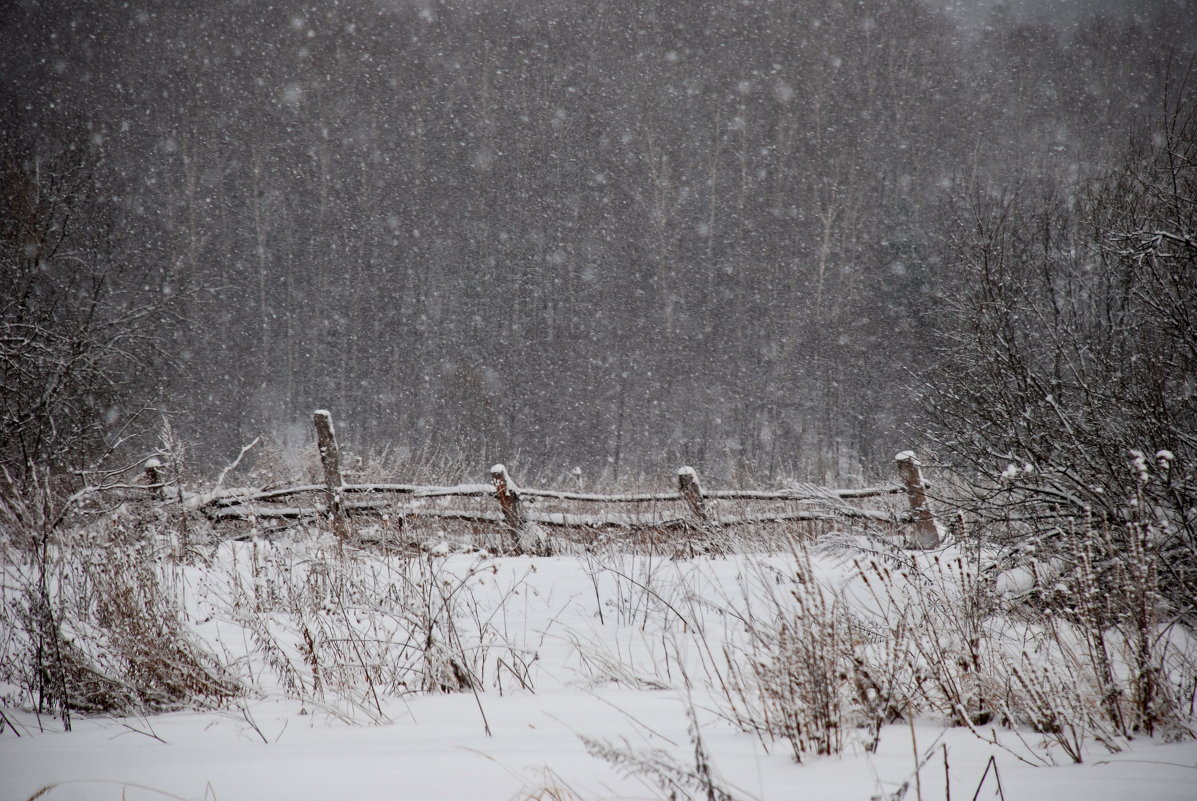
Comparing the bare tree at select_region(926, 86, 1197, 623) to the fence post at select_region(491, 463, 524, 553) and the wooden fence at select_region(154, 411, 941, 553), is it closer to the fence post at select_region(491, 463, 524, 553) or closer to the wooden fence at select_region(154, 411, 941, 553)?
the wooden fence at select_region(154, 411, 941, 553)

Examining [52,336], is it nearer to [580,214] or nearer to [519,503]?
[519,503]

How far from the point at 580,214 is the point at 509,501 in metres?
43.5

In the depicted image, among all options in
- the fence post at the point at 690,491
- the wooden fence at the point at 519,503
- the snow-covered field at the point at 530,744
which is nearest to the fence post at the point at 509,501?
the wooden fence at the point at 519,503

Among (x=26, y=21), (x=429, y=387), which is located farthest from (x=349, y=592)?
(x=26, y=21)

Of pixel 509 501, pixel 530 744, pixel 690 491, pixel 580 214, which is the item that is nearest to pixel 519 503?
pixel 509 501

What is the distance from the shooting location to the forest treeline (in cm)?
3303

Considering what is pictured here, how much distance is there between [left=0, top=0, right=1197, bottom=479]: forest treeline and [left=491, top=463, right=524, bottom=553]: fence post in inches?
653

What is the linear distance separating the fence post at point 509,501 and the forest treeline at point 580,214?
1659 cm

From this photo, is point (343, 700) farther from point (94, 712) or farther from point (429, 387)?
point (429, 387)

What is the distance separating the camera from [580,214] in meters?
48.9

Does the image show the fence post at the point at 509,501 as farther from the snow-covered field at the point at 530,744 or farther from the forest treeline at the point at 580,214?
the forest treeline at the point at 580,214

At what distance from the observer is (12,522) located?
9.99 ft

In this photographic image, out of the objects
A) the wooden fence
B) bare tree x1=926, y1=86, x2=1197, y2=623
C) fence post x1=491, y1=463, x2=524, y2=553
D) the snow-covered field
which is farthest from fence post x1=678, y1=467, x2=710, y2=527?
the snow-covered field

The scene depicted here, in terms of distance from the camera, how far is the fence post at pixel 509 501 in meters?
7.60
